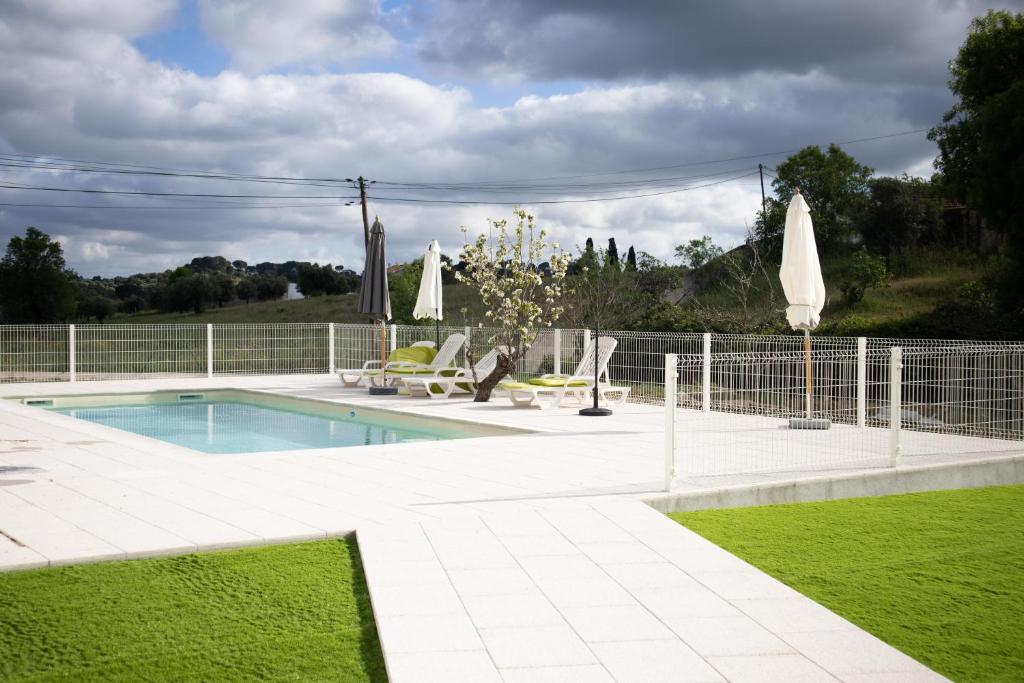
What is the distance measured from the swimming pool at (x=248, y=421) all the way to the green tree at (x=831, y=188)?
22.5 meters

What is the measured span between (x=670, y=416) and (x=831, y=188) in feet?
92.9

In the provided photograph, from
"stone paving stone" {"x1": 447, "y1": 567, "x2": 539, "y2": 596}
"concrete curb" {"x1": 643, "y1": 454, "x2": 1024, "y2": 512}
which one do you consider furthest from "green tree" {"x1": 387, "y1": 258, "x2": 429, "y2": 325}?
"stone paving stone" {"x1": 447, "y1": 567, "x2": 539, "y2": 596}

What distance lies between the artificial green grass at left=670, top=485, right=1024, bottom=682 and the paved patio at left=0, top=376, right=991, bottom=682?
0.26 metres

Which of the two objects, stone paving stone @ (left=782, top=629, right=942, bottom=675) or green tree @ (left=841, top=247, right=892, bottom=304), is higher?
green tree @ (left=841, top=247, right=892, bottom=304)

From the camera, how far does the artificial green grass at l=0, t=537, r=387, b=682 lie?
3.38m

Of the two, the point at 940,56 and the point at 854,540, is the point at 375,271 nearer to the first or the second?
the point at 854,540

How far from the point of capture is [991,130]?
723 inches

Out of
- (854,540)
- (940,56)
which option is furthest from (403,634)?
(940,56)

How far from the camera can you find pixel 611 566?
4.62 metres

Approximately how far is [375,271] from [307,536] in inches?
432

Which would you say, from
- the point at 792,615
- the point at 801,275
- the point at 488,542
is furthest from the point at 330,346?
the point at 792,615

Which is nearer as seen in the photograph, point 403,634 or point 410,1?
point 403,634

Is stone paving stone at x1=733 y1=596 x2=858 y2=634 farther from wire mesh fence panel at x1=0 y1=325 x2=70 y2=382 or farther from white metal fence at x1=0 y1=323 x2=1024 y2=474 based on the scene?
wire mesh fence panel at x1=0 y1=325 x2=70 y2=382

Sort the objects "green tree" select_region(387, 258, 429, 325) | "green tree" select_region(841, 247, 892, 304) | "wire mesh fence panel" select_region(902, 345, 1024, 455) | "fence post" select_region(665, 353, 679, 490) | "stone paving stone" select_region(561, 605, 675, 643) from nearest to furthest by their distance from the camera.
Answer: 1. "stone paving stone" select_region(561, 605, 675, 643)
2. "fence post" select_region(665, 353, 679, 490)
3. "wire mesh fence panel" select_region(902, 345, 1024, 455)
4. "green tree" select_region(387, 258, 429, 325)
5. "green tree" select_region(841, 247, 892, 304)
